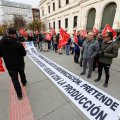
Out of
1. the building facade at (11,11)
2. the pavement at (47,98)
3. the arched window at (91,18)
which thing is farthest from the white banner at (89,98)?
the building facade at (11,11)

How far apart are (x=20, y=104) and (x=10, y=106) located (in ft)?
0.83

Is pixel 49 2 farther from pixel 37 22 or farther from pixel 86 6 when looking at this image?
pixel 86 6

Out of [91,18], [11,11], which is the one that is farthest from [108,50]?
[11,11]

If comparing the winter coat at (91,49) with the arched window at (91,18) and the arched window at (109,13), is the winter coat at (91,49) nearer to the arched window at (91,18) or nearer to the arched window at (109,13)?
the arched window at (109,13)

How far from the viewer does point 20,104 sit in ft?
9.07

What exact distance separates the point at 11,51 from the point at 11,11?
268 feet

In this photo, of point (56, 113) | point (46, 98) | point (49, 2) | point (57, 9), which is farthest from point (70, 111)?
point (49, 2)

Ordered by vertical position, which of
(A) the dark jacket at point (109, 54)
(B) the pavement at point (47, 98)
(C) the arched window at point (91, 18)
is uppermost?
(C) the arched window at point (91, 18)

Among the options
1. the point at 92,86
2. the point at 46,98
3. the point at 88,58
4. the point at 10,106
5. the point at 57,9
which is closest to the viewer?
the point at 10,106

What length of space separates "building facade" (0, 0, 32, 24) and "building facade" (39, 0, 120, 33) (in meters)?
51.1

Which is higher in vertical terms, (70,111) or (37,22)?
(37,22)

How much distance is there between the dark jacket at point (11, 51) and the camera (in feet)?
7.60

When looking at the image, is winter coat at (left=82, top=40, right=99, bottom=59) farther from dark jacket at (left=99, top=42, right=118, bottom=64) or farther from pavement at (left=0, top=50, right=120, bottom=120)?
pavement at (left=0, top=50, right=120, bottom=120)

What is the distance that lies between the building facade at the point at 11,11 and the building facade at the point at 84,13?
51077 mm
